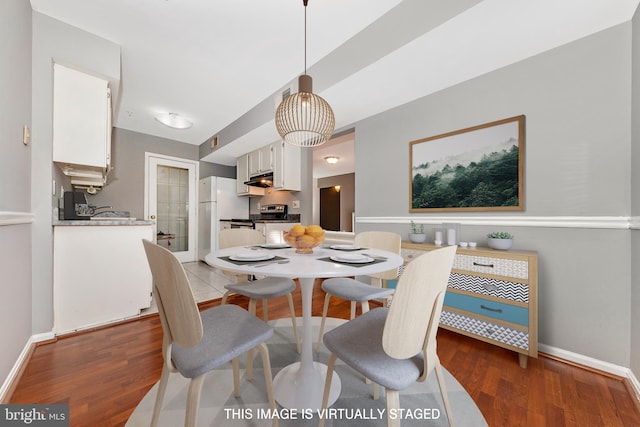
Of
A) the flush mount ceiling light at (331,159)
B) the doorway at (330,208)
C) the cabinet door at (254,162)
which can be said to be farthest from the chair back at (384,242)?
the doorway at (330,208)

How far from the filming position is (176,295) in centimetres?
81

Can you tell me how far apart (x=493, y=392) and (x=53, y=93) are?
366cm

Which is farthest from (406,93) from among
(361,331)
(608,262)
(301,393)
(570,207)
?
(301,393)

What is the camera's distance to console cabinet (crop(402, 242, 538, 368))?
1550 millimetres

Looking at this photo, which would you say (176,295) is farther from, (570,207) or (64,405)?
(570,207)

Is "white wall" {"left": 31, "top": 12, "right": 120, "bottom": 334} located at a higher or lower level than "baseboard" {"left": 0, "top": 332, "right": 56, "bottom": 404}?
higher

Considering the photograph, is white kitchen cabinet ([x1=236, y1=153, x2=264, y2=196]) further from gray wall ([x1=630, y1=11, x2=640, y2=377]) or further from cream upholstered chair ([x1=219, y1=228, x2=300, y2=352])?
gray wall ([x1=630, y1=11, x2=640, y2=377])

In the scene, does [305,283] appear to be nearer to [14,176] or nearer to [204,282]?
[14,176]

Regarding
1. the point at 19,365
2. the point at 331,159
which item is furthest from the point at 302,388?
the point at 331,159

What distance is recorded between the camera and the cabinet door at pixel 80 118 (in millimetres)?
1884

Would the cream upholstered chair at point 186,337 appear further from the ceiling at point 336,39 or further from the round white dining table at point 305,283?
the ceiling at point 336,39

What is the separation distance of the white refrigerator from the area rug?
336 cm

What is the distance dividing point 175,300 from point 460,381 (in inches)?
63.4

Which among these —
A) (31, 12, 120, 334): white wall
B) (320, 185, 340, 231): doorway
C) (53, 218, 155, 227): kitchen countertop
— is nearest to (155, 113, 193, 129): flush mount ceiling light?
(31, 12, 120, 334): white wall
